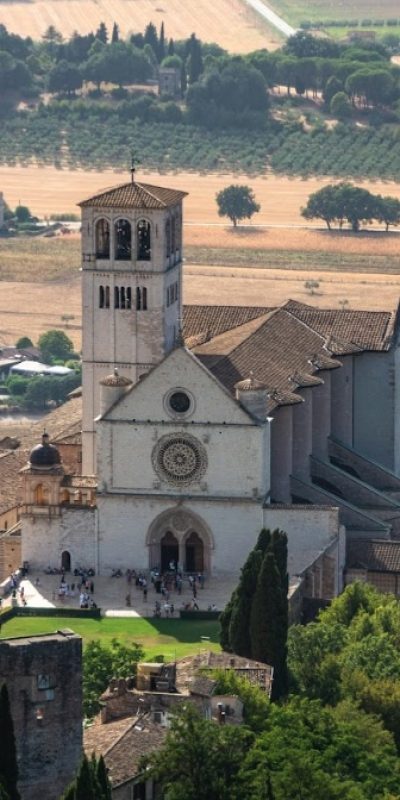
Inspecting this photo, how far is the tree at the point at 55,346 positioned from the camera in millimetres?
155250

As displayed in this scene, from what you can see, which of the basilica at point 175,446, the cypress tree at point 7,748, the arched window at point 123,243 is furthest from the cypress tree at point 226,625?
the cypress tree at point 7,748

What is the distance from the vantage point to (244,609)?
82938 mm

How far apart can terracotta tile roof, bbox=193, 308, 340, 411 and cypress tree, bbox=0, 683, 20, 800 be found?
3444cm

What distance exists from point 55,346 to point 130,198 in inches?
2216

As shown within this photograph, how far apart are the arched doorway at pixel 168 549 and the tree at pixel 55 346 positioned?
5721cm

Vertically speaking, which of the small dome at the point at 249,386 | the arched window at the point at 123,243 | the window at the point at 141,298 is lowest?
the small dome at the point at 249,386

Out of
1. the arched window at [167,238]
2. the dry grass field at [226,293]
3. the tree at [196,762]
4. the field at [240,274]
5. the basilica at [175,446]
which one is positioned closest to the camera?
the tree at [196,762]

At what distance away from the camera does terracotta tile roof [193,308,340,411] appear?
9981 centimetres

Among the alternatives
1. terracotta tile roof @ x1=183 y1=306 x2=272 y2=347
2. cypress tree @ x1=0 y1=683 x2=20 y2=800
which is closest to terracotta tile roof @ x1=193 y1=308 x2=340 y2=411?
terracotta tile roof @ x1=183 y1=306 x2=272 y2=347

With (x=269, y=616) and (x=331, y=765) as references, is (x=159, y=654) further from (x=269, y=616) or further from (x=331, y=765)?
(x=331, y=765)

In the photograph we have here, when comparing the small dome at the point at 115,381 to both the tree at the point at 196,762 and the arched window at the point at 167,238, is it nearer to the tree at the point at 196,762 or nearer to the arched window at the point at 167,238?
the arched window at the point at 167,238

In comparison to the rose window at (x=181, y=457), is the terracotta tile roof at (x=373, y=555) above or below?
below

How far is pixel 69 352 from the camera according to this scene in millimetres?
155625

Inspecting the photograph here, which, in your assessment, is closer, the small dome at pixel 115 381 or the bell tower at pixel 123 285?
the small dome at pixel 115 381
